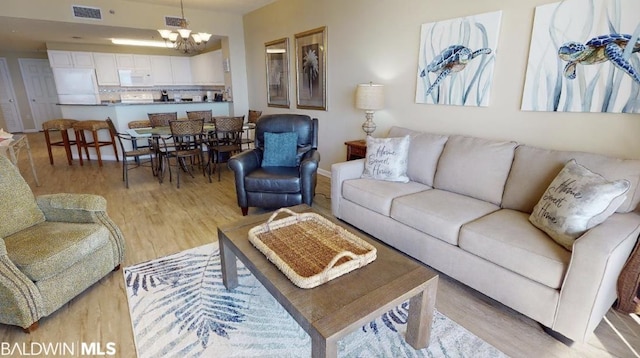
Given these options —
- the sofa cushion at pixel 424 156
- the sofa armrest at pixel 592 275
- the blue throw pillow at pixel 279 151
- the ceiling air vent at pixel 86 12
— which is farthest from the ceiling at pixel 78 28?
the sofa armrest at pixel 592 275

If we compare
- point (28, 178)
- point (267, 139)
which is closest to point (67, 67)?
point (28, 178)

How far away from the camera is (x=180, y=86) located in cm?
834

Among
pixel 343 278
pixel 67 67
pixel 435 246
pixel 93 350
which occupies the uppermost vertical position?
pixel 67 67

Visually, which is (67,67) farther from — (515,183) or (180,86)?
(515,183)

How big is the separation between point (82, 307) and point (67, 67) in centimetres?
786

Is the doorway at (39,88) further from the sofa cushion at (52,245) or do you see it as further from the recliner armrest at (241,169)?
the sofa cushion at (52,245)

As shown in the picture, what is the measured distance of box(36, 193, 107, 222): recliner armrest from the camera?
6.81ft

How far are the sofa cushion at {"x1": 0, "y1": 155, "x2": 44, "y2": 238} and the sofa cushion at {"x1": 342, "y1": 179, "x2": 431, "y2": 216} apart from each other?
2238mm

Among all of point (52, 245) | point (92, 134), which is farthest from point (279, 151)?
point (92, 134)

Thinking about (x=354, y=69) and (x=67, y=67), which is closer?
(x=354, y=69)

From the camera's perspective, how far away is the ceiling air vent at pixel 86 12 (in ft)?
15.7

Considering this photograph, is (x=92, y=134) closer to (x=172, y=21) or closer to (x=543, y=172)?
(x=172, y=21)

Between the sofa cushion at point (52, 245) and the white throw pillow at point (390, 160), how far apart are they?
6.88 feet

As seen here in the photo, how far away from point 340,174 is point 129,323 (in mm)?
1865
